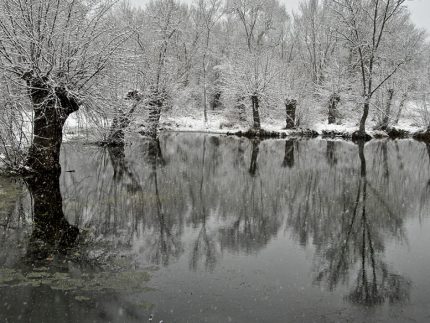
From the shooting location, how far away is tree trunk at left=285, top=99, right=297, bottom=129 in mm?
38069

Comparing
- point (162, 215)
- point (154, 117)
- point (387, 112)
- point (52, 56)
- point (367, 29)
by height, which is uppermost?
point (367, 29)

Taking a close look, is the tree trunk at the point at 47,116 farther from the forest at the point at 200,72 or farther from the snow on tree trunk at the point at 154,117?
the snow on tree trunk at the point at 154,117

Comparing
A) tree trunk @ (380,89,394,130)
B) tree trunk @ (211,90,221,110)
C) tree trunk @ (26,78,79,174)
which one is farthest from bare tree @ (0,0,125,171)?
tree trunk @ (211,90,221,110)

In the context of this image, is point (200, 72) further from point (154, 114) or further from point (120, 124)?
point (120, 124)

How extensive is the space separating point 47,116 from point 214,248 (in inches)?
226

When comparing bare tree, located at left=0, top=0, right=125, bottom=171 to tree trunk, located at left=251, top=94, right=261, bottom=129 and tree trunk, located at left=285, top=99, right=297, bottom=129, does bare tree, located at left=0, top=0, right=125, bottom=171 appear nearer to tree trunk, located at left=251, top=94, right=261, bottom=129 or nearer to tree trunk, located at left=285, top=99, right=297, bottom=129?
tree trunk, located at left=251, top=94, right=261, bottom=129

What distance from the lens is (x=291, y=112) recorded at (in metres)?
38.8

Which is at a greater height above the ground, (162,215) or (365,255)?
(162,215)

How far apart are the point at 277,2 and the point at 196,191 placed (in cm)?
5118

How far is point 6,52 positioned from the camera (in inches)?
416

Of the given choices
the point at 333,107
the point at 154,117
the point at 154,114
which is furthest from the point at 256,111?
the point at 154,114

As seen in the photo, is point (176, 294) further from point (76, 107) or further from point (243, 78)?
point (243, 78)

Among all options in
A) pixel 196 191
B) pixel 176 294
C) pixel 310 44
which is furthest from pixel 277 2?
pixel 176 294

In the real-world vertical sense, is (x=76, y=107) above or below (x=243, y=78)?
below
